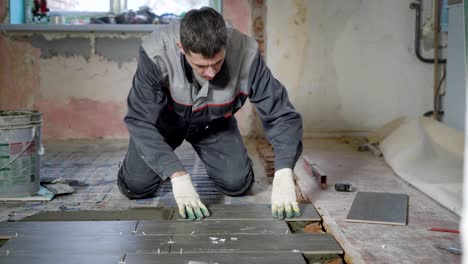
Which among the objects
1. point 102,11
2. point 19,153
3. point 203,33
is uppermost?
point 102,11

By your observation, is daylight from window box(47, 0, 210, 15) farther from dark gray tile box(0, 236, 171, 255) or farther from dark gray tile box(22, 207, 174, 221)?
dark gray tile box(0, 236, 171, 255)

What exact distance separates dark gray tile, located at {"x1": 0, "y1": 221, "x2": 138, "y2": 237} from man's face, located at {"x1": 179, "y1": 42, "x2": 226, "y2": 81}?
726 millimetres

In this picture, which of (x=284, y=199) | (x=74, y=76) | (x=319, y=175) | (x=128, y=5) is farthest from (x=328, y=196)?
(x=128, y=5)

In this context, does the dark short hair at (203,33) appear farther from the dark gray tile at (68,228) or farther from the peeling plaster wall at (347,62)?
A: the peeling plaster wall at (347,62)

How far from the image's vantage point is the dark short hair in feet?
6.88

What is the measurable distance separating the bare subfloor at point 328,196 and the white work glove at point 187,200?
40 cm

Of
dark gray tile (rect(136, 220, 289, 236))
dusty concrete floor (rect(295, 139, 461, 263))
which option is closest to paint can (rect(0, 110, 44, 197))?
dark gray tile (rect(136, 220, 289, 236))

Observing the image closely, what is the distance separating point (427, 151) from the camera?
3539 millimetres

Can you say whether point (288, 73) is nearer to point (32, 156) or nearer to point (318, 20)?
point (318, 20)

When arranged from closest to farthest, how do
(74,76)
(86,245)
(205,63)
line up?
1. (86,245)
2. (205,63)
3. (74,76)

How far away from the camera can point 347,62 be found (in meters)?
4.70

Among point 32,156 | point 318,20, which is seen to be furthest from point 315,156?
point 32,156

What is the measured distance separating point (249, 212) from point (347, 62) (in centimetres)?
264

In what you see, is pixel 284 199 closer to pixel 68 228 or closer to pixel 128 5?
pixel 68 228
